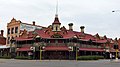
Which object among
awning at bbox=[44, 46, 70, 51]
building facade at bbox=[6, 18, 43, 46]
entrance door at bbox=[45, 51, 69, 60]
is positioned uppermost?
building facade at bbox=[6, 18, 43, 46]

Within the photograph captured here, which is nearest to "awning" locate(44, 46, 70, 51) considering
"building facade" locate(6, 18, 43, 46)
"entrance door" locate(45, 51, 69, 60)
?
"entrance door" locate(45, 51, 69, 60)

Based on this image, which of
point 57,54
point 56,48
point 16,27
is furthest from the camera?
point 16,27

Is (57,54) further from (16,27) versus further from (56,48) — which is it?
(16,27)

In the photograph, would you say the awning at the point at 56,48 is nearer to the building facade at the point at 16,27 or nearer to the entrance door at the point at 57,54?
the entrance door at the point at 57,54

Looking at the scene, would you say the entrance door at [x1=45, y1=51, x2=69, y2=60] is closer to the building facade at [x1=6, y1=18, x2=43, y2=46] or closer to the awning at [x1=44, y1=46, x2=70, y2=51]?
the awning at [x1=44, y1=46, x2=70, y2=51]

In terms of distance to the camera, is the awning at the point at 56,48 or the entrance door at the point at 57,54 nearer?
the awning at the point at 56,48

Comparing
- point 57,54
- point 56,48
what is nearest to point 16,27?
point 57,54

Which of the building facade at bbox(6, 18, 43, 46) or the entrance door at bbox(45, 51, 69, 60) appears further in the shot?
the building facade at bbox(6, 18, 43, 46)

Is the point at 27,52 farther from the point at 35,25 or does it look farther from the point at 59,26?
the point at 35,25

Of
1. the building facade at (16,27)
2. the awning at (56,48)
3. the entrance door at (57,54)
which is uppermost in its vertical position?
the building facade at (16,27)

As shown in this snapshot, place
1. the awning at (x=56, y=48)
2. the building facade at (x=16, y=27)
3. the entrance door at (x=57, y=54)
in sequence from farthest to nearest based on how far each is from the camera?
the building facade at (x=16, y=27), the entrance door at (x=57, y=54), the awning at (x=56, y=48)

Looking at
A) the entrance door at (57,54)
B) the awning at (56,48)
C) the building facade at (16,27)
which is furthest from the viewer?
the building facade at (16,27)

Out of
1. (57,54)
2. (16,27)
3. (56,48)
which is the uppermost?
(16,27)

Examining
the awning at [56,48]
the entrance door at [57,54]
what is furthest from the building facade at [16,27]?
the awning at [56,48]
